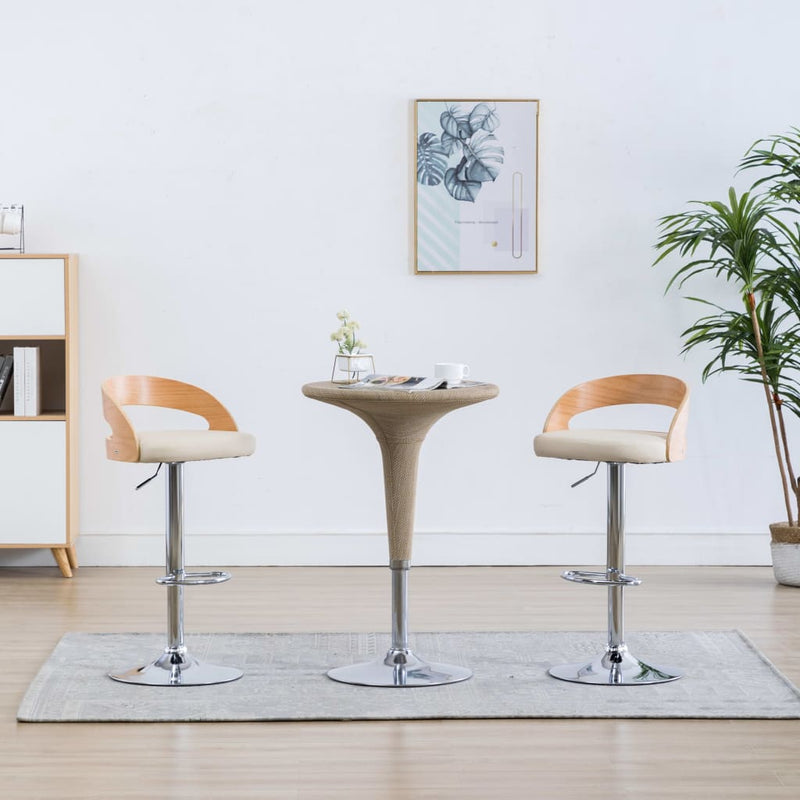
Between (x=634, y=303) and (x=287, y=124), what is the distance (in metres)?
1.74

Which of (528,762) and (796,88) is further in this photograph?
(796,88)

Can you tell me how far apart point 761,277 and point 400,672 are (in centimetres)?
275

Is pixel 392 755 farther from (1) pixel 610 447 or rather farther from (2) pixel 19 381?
(2) pixel 19 381

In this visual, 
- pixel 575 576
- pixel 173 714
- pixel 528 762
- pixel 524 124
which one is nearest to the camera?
pixel 528 762

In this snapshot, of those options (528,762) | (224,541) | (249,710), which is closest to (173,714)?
(249,710)

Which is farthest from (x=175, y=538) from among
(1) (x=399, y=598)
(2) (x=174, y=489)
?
(1) (x=399, y=598)

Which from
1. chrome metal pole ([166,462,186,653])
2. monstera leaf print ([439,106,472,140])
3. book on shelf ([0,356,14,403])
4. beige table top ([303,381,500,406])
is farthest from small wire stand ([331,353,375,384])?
book on shelf ([0,356,14,403])

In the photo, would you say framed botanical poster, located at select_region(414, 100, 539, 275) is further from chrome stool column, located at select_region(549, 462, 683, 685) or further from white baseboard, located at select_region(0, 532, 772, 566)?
chrome stool column, located at select_region(549, 462, 683, 685)

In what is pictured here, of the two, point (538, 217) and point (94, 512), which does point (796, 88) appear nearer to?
point (538, 217)

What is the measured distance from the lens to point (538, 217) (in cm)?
512

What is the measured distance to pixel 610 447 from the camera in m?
3.31

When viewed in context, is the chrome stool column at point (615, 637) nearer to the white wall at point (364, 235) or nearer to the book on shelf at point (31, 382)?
the white wall at point (364, 235)

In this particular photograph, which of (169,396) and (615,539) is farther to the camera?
(169,396)

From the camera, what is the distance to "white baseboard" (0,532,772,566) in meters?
5.20
